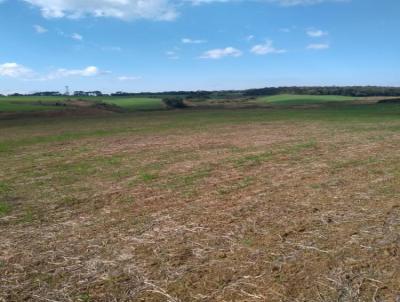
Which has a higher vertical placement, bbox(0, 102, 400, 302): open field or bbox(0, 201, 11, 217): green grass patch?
bbox(0, 102, 400, 302): open field

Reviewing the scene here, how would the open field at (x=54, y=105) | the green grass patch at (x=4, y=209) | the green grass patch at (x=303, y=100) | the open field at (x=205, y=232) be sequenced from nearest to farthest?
1. the open field at (x=205, y=232)
2. the green grass patch at (x=4, y=209)
3. the open field at (x=54, y=105)
4. the green grass patch at (x=303, y=100)

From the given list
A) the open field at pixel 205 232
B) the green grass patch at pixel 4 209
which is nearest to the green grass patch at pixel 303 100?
the open field at pixel 205 232

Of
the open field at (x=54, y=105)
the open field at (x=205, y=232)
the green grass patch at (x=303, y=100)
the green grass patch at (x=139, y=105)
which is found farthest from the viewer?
the green grass patch at (x=303, y=100)

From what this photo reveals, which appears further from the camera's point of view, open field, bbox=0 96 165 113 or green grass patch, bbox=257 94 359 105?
green grass patch, bbox=257 94 359 105

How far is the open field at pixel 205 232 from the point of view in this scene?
18.2 ft

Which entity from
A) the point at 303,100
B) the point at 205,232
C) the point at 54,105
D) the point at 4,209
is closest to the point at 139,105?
the point at 54,105

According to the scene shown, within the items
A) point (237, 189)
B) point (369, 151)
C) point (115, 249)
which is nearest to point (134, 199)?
point (237, 189)

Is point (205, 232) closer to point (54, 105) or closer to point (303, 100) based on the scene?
point (54, 105)

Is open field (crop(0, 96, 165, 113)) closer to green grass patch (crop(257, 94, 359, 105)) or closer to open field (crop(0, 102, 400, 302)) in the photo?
green grass patch (crop(257, 94, 359, 105))

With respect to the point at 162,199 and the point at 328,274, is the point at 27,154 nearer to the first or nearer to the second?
the point at 162,199

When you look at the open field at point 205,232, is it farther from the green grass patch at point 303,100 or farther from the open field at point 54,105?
the green grass patch at point 303,100

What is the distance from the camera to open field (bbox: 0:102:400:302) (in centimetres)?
555

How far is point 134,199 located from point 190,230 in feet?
9.70

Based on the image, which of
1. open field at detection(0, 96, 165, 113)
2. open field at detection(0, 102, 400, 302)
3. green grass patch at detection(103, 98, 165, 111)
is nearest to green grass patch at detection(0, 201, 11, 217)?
open field at detection(0, 102, 400, 302)
